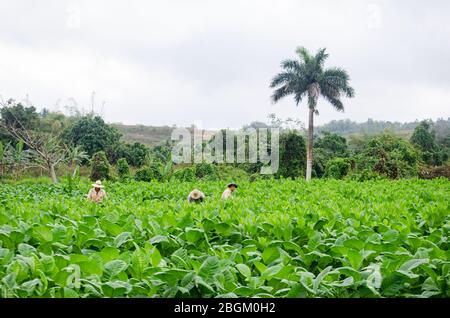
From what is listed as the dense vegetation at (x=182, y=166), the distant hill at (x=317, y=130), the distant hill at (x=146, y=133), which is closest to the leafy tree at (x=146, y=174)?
the dense vegetation at (x=182, y=166)

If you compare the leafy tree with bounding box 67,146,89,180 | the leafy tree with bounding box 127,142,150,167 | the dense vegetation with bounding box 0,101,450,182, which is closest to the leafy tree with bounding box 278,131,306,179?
the dense vegetation with bounding box 0,101,450,182

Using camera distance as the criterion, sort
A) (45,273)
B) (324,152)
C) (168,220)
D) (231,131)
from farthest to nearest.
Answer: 1. (231,131)
2. (324,152)
3. (168,220)
4. (45,273)

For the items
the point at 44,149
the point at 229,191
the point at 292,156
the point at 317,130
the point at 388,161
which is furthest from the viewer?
the point at 317,130

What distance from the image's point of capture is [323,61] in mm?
33906


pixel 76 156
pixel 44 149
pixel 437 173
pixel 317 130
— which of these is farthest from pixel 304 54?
pixel 317 130

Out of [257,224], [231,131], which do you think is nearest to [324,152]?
[231,131]

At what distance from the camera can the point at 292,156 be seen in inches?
1420

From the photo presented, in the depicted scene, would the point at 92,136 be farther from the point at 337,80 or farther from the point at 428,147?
the point at 428,147

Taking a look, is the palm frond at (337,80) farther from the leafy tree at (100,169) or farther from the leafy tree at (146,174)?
the leafy tree at (100,169)

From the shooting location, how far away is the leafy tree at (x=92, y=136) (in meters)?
42.1

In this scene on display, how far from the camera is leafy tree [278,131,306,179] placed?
3578 cm

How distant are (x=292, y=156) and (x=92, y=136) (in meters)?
17.9
